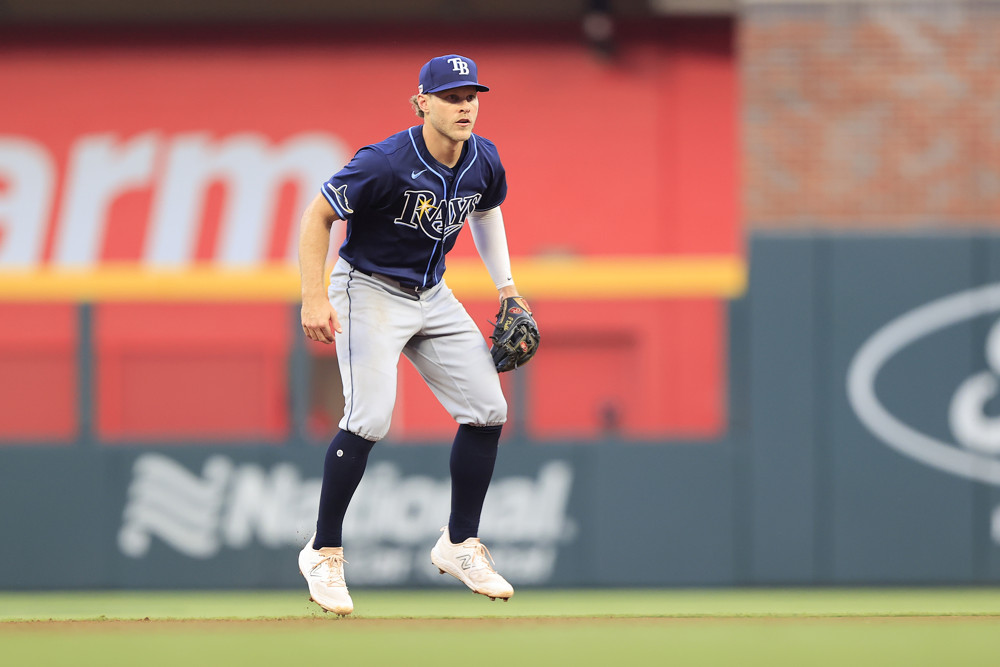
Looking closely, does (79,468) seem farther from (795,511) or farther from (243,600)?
(795,511)

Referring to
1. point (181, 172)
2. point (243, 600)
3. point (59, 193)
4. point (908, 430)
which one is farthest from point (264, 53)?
point (908, 430)

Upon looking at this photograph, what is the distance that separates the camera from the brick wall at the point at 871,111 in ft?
30.1

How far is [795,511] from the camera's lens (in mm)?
8664

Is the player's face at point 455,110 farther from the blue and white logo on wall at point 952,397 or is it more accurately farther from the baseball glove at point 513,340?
the blue and white logo on wall at point 952,397

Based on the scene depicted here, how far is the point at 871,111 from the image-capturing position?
926 centimetres

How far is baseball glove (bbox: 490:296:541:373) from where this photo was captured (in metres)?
5.01

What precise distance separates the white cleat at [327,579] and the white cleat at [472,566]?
15.8 inches

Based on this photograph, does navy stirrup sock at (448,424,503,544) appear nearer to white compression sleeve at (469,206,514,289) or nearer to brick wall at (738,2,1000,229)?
white compression sleeve at (469,206,514,289)

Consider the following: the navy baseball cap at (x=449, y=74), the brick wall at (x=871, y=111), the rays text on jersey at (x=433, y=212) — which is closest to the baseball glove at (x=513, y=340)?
the rays text on jersey at (x=433, y=212)

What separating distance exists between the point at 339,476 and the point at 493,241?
1094 mm

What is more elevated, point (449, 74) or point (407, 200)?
point (449, 74)

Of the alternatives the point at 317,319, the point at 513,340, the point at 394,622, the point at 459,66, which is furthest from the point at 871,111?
the point at 317,319

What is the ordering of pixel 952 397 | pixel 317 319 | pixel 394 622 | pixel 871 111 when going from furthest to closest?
pixel 871 111 → pixel 952 397 → pixel 394 622 → pixel 317 319

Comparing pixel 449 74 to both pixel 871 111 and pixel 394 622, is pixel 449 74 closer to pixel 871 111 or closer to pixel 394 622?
pixel 394 622
